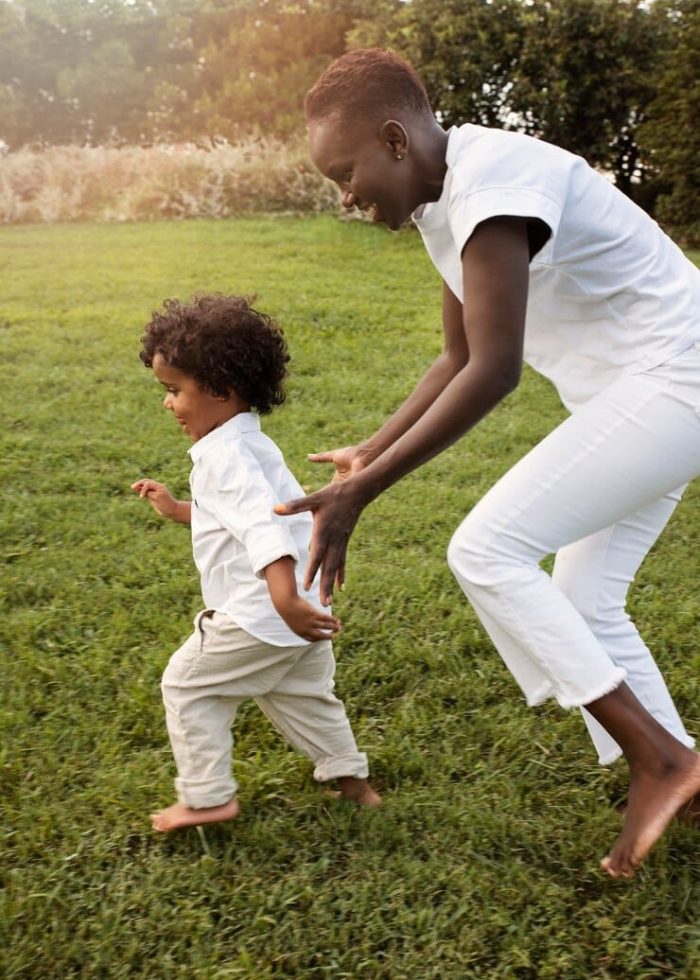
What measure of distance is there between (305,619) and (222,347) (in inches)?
29.0

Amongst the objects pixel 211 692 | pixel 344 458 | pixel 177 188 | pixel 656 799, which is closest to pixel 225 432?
pixel 344 458

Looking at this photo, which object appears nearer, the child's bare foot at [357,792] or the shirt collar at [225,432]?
the shirt collar at [225,432]

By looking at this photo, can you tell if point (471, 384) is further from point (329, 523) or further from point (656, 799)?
point (656, 799)

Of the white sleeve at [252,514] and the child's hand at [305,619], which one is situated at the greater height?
the white sleeve at [252,514]

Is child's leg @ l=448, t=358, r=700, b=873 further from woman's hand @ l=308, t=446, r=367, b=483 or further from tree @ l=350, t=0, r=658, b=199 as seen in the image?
tree @ l=350, t=0, r=658, b=199

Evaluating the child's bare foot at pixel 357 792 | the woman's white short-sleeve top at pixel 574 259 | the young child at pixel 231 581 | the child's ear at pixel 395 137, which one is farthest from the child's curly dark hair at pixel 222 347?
the child's bare foot at pixel 357 792

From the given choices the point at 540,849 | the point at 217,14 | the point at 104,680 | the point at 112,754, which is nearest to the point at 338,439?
the point at 104,680

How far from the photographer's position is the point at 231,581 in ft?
8.46

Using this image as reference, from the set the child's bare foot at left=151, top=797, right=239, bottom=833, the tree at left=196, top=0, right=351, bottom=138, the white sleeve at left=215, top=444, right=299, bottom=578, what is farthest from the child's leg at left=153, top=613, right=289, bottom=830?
the tree at left=196, top=0, right=351, bottom=138

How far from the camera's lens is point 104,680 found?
341 centimetres

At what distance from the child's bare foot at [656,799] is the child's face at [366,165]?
1.40 metres

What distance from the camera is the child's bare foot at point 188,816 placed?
2646mm

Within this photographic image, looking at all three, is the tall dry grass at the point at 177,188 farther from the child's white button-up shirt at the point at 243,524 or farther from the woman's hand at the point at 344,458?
the child's white button-up shirt at the point at 243,524

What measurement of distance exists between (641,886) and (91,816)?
1.42 meters
